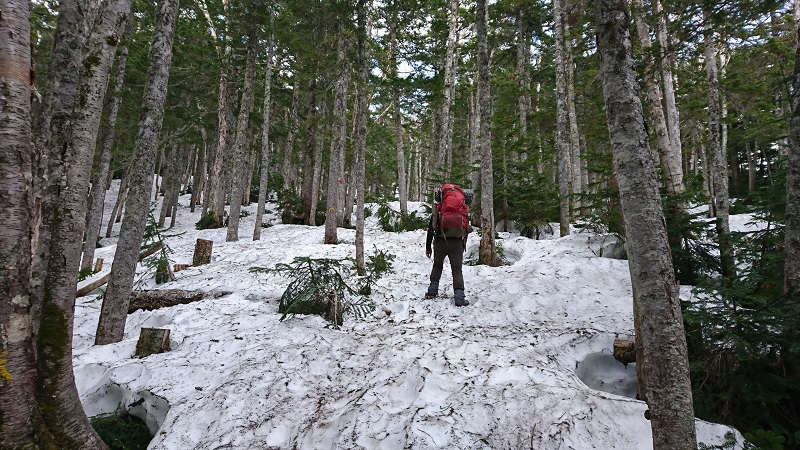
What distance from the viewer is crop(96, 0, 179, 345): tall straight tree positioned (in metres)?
4.79

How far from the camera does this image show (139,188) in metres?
5.01

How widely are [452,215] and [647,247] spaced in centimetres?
396

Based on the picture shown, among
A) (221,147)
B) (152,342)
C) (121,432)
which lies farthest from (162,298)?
(221,147)

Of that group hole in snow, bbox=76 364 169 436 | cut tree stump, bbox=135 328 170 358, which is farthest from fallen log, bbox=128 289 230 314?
hole in snow, bbox=76 364 169 436

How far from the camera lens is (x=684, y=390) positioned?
7.41 feet

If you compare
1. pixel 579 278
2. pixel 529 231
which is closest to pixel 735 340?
pixel 579 278

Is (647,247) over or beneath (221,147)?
beneath

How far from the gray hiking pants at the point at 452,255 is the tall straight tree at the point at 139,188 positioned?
4.60m

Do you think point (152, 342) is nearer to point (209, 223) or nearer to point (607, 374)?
point (607, 374)

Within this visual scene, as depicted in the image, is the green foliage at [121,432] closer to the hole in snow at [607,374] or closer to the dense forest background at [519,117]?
the dense forest background at [519,117]

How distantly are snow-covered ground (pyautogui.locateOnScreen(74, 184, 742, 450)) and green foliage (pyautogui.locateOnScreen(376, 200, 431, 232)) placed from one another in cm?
707

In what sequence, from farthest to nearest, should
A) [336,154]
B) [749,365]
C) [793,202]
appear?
[336,154] < [793,202] < [749,365]

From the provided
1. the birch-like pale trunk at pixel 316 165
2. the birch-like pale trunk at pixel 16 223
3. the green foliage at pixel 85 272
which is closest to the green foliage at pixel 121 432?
the birch-like pale trunk at pixel 16 223

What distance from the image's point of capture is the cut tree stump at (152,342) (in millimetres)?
4453
